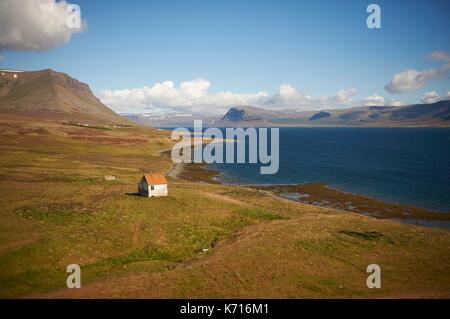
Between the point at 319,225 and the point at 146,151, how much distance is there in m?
117

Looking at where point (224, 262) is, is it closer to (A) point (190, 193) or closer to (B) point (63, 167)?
(A) point (190, 193)

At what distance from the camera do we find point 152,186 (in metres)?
61.5

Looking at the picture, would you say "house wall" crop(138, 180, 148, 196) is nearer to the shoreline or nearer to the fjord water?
the shoreline

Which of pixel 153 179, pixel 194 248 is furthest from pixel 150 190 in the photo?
pixel 194 248

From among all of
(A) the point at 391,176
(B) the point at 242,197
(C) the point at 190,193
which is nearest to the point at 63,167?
(C) the point at 190,193

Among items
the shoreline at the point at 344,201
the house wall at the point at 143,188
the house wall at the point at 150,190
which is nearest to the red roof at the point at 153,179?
the house wall at the point at 150,190

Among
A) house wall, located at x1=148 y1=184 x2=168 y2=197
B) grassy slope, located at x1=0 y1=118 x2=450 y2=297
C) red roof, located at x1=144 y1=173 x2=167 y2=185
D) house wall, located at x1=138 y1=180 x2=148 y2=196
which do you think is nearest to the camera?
grassy slope, located at x1=0 y1=118 x2=450 y2=297

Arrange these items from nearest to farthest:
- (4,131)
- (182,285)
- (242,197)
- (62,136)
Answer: (182,285), (242,197), (4,131), (62,136)

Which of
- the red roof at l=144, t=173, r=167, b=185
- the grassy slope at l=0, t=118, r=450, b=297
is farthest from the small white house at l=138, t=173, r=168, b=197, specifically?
the grassy slope at l=0, t=118, r=450, b=297

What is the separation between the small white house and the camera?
6134 cm

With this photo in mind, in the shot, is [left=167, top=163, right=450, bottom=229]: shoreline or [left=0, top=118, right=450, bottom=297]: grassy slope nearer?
[left=0, top=118, right=450, bottom=297]: grassy slope

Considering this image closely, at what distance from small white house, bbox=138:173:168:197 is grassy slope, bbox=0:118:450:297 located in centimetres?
209

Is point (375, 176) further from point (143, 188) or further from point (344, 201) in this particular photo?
point (143, 188)
